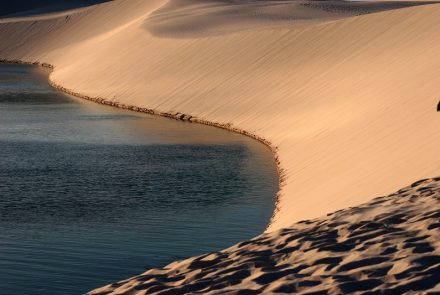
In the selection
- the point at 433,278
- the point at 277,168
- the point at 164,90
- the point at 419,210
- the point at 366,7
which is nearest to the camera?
the point at 433,278

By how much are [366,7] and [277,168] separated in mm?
50482

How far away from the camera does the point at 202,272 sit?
43.3 feet

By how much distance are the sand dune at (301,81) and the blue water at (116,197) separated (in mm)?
1175

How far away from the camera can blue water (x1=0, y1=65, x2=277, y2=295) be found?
18656mm

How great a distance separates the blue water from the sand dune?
117 centimetres

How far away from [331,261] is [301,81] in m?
34.1

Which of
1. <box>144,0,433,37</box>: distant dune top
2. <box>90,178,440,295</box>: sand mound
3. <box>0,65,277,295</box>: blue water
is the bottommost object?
<box>90,178,440,295</box>: sand mound

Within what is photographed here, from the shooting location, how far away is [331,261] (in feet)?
41.1

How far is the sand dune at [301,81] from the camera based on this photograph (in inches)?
985

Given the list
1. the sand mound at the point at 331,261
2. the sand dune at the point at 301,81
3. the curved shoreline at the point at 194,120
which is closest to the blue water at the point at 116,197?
the curved shoreline at the point at 194,120

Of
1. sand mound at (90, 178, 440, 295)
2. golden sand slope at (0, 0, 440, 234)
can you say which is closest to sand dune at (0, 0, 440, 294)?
golden sand slope at (0, 0, 440, 234)

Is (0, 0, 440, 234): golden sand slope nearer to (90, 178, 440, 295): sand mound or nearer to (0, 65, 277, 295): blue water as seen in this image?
(0, 65, 277, 295): blue water

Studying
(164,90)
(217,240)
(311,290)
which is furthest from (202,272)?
(164,90)

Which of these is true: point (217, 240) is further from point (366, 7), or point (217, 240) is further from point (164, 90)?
point (366, 7)
